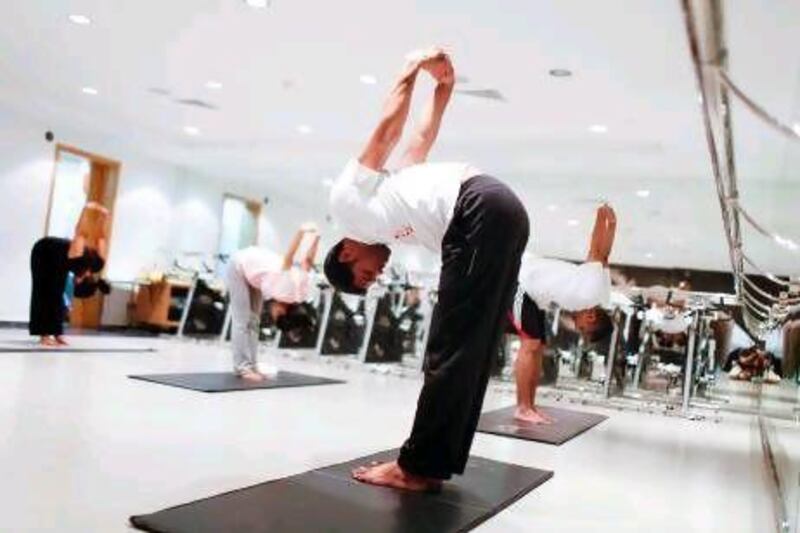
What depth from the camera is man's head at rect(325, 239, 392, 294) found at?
2502 millimetres

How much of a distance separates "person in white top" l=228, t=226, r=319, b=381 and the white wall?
16.7ft

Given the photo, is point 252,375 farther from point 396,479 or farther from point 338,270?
point 396,479

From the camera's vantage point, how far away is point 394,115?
2.32 meters

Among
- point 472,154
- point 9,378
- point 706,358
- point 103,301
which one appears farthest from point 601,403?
point 103,301

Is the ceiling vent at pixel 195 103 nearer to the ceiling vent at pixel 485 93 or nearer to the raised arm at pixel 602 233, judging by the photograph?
the ceiling vent at pixel 485 93

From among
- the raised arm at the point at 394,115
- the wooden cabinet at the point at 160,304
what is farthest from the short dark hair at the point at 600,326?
the wooden cabinet at the point at 160,304

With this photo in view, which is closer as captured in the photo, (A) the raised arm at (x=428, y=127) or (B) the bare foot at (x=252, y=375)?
(A) the raised arm at (x=428, y=127)

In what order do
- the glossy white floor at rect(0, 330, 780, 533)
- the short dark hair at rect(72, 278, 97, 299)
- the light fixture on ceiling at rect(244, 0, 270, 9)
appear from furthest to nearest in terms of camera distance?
the short dark hair at rect(72, 278, 97, 299) → the light fixture on ceiling at rect(244, 0, 270, 9) → the glossy white floor at rect(0, 330, 780, 533)

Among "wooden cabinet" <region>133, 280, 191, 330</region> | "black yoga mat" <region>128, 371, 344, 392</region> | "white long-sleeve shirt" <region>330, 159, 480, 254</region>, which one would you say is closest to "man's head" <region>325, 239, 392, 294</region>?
"white long-sleeve shirt" <region>330, 159, 480, 254</region>

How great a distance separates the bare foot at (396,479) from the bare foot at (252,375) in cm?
269

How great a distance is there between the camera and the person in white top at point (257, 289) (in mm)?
4641

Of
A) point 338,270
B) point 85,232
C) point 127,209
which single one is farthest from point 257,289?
point 127,209

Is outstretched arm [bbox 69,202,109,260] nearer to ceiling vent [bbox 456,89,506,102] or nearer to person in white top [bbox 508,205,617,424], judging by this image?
ceiling vent [bbox 456,89,506,102]

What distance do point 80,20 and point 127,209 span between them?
5.11 meters
